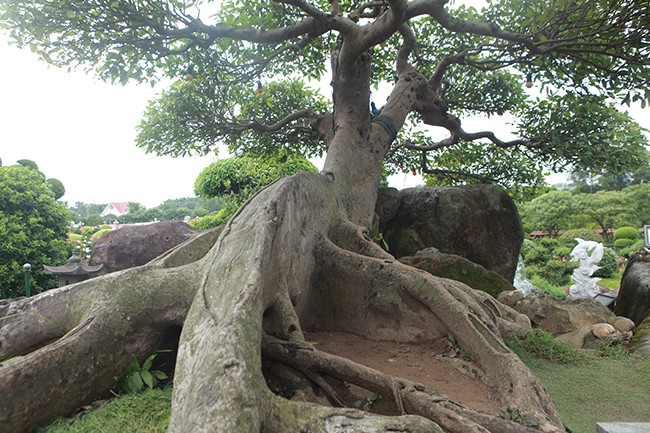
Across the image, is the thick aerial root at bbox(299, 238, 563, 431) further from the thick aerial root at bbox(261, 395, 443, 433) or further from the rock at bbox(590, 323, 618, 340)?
the rock at bbox(590, 323, 618, 340)

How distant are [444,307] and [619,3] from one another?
452 centimetres

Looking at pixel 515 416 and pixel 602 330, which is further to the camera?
pixel 602 330

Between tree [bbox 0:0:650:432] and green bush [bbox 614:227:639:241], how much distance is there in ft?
68.4

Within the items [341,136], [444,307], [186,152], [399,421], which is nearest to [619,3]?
[341,136]

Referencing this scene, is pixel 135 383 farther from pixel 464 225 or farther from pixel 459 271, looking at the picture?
pixel 464 225

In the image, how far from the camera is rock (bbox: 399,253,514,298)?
6.70m

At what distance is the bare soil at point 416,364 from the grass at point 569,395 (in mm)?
897

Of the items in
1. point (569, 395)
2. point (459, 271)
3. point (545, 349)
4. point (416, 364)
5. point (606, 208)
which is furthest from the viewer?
point (606, 208)

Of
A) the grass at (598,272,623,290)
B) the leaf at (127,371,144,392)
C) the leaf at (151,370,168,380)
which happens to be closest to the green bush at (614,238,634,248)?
the grass at (598,272,623,290)

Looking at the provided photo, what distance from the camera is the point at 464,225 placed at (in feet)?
29.6

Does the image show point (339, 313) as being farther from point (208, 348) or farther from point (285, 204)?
point (208, 348)

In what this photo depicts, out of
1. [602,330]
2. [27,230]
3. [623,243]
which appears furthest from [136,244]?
[623,243]

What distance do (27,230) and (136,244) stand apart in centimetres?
287

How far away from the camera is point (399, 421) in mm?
1896
